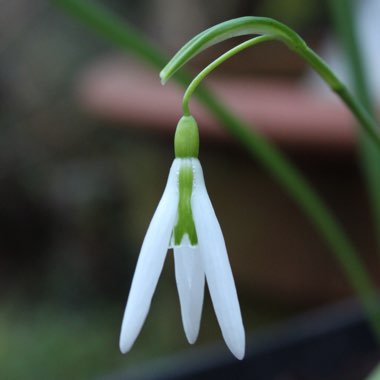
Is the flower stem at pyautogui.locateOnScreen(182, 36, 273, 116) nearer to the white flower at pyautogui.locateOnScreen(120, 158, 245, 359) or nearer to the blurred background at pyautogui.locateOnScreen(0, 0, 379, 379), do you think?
the white flower at pyautogui.locateOnScreen(120, 158, 245, 359)

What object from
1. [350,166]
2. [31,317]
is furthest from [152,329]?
[350,166]

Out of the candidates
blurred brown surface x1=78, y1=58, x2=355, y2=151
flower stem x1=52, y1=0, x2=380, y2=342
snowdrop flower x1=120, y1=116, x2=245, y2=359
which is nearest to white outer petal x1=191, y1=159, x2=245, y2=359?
snowdrop flower x1=120, y1=116, x2=245, y2=359

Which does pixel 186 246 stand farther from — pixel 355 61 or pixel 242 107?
pixel 242 107

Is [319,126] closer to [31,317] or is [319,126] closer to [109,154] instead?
[31,317]

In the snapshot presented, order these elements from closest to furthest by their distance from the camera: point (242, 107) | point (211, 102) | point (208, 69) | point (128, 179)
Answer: point (208, 69) → point (211, 102) → point (242, 107) → point (128, 179)

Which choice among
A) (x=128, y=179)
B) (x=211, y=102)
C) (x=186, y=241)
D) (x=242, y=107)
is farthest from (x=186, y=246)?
(x=128, y=179)

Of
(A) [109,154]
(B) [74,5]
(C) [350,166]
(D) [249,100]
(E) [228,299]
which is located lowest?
(E) [228,299]

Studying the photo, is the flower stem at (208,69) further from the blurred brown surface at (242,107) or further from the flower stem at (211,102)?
the blurred brown surface at (242,107)
